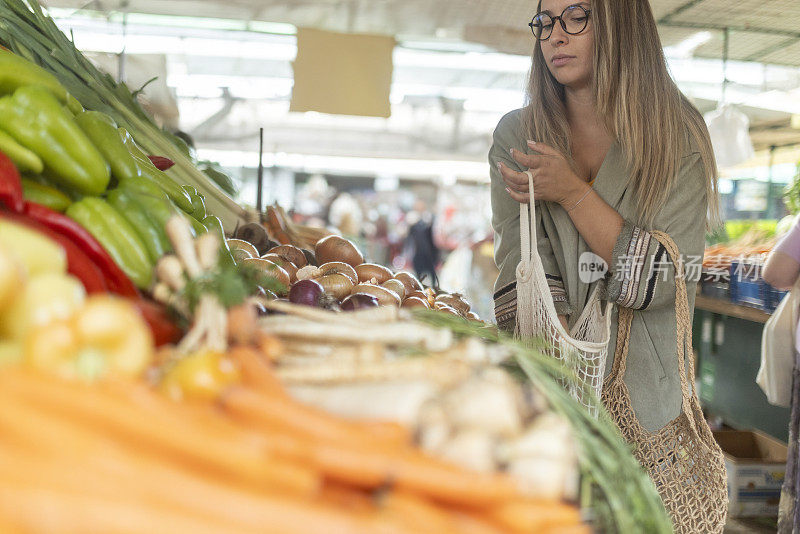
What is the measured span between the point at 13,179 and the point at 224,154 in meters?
10.0

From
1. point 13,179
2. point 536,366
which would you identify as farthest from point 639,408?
point 13,179

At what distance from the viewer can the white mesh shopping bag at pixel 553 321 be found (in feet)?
4.93

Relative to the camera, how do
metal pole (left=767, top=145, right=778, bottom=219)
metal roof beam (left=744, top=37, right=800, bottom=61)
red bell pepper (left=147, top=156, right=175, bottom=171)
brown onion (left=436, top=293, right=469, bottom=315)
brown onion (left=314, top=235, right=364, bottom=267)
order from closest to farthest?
red bell pepper (left=147, top=156, right=175, bottom=171) < brown onion (left=436, top=293, right=469, bottom=315) < brown onion (left=314, top=235, right=364, bottom=267) < metal roof beam (left=744, top=37, right=800, bottom=61) < metal pole (left=767, top=145, right=778, bottom=219)

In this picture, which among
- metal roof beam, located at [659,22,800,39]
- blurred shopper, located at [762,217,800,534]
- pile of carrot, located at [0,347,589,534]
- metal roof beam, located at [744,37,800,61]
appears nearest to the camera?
pile of carrot, located at [0,347,589,534]

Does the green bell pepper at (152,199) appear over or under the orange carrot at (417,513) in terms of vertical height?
over

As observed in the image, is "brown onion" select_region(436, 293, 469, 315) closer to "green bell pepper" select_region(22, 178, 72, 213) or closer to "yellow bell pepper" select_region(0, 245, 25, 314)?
"green bell pepper" select_region(22, 178, 72, 213)

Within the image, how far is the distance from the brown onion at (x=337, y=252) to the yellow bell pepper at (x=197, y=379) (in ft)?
5.24

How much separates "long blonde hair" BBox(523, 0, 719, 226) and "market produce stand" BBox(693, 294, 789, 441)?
2256 millimetres

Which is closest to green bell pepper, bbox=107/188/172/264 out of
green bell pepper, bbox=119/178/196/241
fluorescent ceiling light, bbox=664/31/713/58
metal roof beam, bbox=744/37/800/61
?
green bell pepper, bbox=119/178/196/241

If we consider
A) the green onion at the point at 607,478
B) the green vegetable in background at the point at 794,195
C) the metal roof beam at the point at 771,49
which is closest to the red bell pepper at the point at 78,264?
the green onion at the point at 607,478

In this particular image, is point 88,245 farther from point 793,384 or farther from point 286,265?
point 793,384

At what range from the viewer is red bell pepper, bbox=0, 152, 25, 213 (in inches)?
38.7

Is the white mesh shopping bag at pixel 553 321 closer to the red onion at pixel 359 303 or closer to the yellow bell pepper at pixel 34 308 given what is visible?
the red onion at pixel 359 303

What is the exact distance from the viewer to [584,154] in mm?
1938
